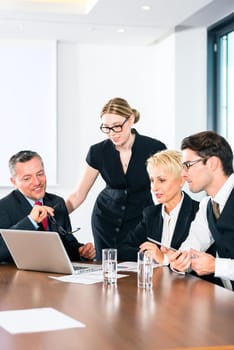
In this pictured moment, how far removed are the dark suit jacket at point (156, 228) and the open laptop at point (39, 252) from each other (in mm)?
413

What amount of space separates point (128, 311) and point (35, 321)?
1.03 feet

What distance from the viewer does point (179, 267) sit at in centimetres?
271

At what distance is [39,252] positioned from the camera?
9.20 feet

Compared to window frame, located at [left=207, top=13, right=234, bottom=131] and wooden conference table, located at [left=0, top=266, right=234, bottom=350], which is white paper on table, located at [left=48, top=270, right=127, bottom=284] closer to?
wooden conference table, located at [left=0, top=266, right=234, bottom=350]

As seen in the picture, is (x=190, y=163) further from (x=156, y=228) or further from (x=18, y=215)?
(x=18, y=215)

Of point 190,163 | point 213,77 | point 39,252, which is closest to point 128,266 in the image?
point 39,252

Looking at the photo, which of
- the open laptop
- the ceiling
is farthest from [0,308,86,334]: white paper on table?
the ceiling

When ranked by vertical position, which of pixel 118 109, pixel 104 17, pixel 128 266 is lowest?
pixel 128 266

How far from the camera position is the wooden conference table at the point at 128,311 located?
1.63 metres

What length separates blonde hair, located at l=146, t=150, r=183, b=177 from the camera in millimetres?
3266

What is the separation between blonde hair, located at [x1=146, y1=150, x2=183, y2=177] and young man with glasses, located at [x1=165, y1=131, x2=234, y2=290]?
1.06 ft

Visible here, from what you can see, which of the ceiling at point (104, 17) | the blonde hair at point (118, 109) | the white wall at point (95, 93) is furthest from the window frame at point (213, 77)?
the blonde hair at point (118, 109)

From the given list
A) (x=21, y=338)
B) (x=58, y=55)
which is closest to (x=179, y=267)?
(x=21, y=338)

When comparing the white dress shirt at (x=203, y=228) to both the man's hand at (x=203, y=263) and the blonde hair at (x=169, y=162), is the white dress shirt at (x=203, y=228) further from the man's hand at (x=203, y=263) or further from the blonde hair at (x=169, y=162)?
the blonde hair at (x=169, y=162)
